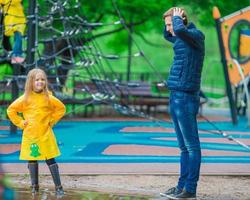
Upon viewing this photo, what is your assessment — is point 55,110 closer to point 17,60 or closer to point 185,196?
point 185,196

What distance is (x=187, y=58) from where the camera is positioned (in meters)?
7.26

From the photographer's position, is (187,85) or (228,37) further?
(228,37)

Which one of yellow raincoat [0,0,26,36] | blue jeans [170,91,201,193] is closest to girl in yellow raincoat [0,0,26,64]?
yellow raincoat [0,0,26,36]

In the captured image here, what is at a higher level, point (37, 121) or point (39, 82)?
point (39, 82)

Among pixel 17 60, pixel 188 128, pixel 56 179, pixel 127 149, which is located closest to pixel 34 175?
pixel 56 179

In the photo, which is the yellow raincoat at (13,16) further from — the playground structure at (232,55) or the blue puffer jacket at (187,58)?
the blue puffer jacket at (187,58)

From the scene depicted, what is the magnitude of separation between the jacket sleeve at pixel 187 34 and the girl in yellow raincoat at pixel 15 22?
6501 mm

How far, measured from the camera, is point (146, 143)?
12414mm

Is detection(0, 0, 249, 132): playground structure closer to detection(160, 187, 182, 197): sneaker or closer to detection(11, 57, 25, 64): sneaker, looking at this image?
detection(11, 57, 25, 64): sneaker

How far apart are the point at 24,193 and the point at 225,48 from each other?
32.7 ft

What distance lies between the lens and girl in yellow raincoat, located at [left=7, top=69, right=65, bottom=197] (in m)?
7.59

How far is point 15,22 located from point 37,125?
6.26 meters

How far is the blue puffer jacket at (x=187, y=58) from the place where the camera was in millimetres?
7205

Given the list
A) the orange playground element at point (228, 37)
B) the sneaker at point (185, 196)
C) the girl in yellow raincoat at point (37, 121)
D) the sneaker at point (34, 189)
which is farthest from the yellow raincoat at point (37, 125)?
the orange playground element at point (228, 37)
